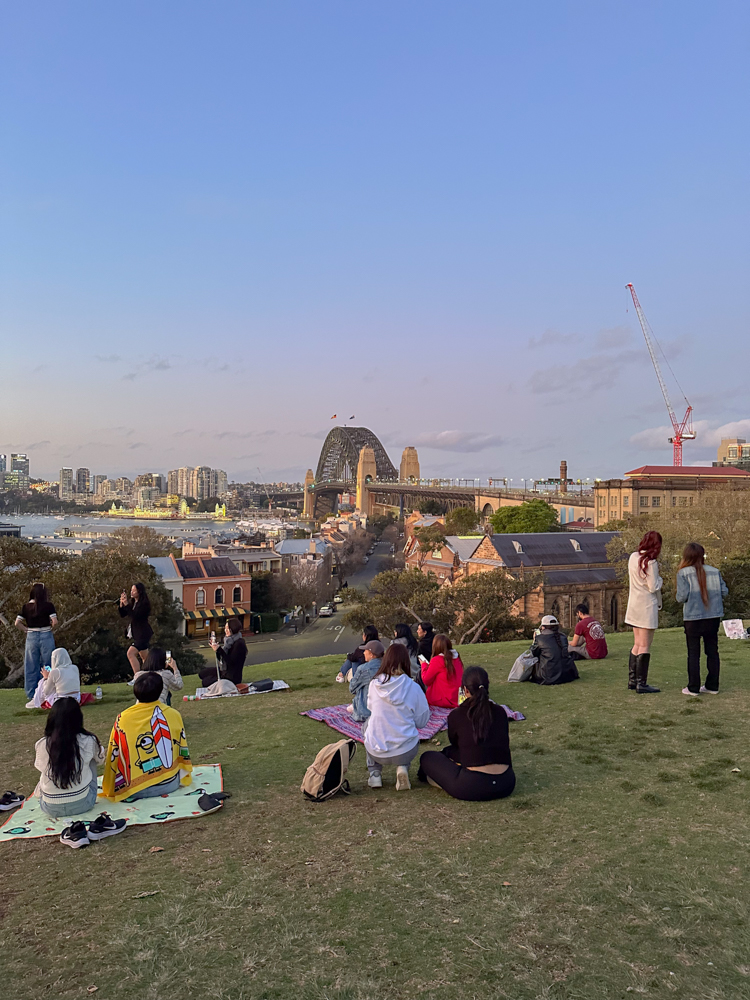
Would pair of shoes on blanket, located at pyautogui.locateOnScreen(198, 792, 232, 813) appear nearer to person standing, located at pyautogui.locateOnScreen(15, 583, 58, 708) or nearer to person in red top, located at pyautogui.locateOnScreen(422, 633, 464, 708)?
person in red top, located at pyautogui.locateOnScreen(422, 633, 464, 708)

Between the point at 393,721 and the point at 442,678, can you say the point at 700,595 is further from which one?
the point at 393,721

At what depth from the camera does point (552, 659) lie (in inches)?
423

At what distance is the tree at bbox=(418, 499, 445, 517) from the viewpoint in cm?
13650

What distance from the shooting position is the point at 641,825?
5312 millimetres

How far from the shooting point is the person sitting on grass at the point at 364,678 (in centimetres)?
838

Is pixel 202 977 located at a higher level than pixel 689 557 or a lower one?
lower

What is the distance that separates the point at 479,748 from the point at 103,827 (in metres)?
3.13

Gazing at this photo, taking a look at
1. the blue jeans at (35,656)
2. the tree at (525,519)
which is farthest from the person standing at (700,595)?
the tree at (525,519)

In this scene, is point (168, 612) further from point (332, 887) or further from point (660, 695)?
point (332, 887)

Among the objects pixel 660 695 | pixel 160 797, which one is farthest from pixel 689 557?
pixel 160 797

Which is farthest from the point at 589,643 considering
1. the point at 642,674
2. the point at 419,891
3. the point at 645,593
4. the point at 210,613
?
the point at 210,613

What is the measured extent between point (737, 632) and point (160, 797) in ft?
39.8

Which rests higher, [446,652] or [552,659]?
[446,652]

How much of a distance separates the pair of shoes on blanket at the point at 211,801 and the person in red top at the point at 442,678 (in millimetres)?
3698
